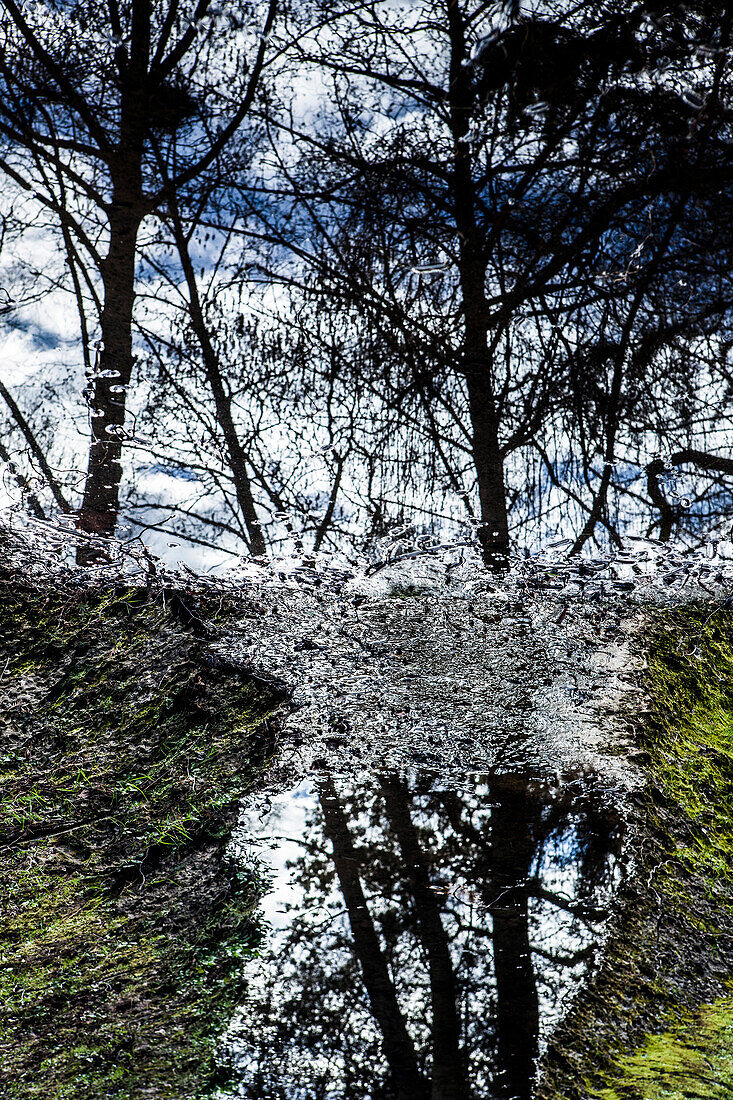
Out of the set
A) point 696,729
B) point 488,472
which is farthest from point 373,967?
point 488,472

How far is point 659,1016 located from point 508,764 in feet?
1.50

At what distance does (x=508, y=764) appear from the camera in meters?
1.10

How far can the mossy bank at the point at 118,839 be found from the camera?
0.66 metres

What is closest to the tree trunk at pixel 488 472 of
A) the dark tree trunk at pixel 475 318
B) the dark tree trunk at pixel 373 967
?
the dark tree trunk at pixel 475 318

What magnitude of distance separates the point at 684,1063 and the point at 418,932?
31 centimetres

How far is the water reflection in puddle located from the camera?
2.17 feet

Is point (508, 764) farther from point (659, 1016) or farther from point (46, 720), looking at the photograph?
point (46, 720)

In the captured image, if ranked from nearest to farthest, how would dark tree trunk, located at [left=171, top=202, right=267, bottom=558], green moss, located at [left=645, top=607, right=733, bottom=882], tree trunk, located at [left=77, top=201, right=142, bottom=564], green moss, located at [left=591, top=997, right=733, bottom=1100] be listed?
green moss, located at [left=591, top=997, right=733, bottom=1100] → green moss, located at [left=645, top=607, right=733, bottom=882] → tree trunk, located at [left=77, top=201, right=142, bottom=564] → dark tree trunk, located at [left=171, top=202, right=267, bottom=558]

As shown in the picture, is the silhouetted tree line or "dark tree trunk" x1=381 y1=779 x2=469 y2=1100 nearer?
"dark tree trunk" x1=381 y1=779 x2=469 y2=1100

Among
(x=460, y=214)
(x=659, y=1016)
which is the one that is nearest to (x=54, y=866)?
(x=659, y=1016)

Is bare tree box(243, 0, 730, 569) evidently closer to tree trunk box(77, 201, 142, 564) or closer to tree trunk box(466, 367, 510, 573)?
tree trunk box(466, 367, 510, 573)

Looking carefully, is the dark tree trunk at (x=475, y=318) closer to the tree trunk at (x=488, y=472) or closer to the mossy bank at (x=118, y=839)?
the tree trunk at (x=488, y=472)

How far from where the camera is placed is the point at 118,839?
2.89ft

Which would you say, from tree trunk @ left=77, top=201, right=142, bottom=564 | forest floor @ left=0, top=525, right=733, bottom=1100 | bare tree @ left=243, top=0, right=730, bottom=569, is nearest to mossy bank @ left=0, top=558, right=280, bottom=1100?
forest floor @ left=0, top=525, right=733, bottom=1100
